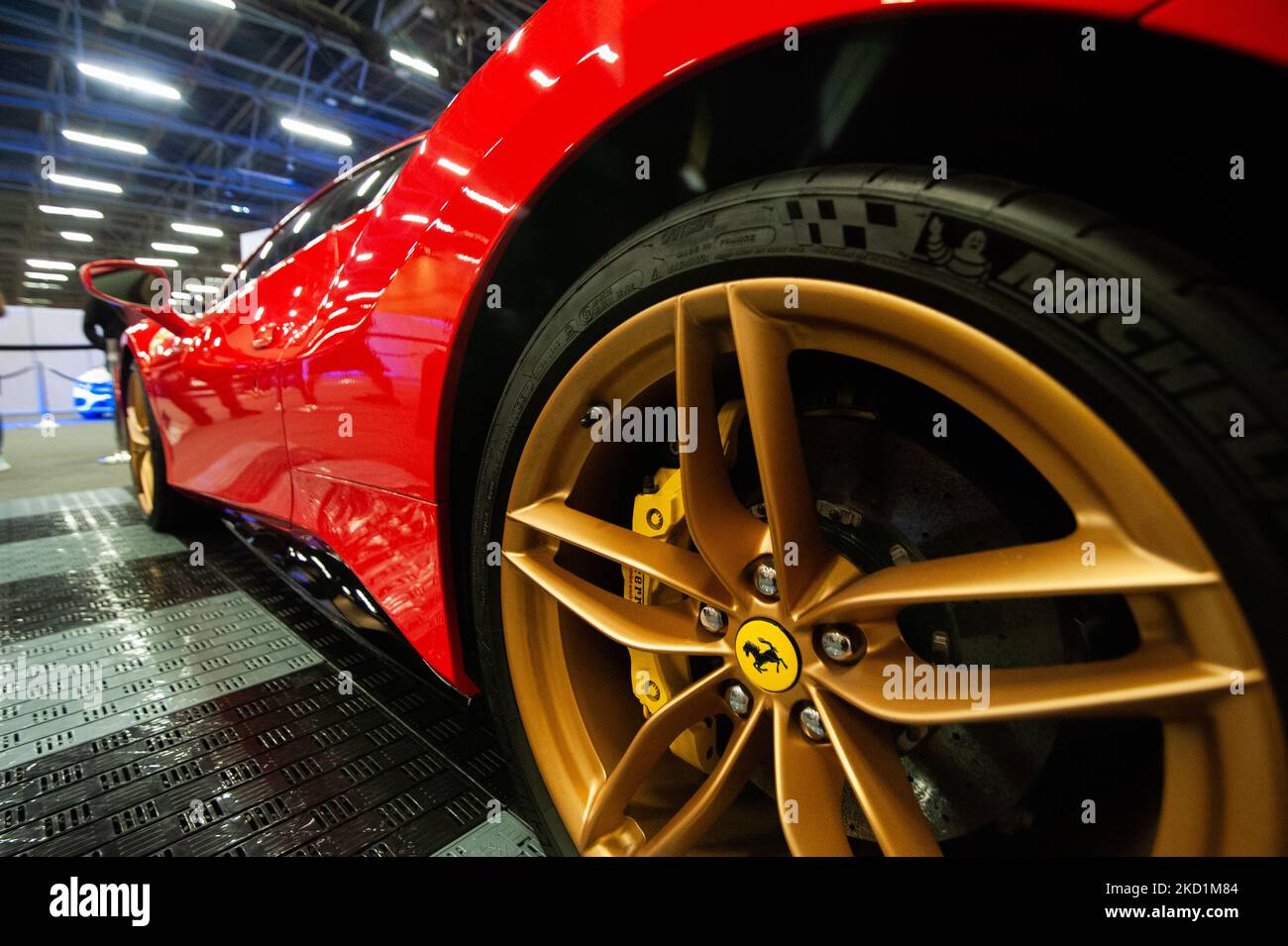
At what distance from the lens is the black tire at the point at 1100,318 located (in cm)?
46

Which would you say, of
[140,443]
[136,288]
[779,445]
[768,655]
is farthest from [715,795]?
[140,443]

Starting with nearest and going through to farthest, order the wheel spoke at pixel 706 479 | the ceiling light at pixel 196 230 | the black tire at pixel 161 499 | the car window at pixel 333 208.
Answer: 1. the wheel spoke at pixel 706 479
2. the car window at pixel 333 208
3. the black tire at pixel 161 499
4. the ceiling light at pixel 196 230

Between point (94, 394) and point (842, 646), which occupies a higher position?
point (94, 394)

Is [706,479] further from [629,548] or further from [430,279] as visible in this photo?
[430,279]

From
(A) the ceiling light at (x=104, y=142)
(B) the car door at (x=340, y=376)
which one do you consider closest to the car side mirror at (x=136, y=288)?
(B) the car door at (x=340, y=376)

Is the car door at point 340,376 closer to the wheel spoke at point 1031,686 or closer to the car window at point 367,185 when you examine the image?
the car window at point 367,185

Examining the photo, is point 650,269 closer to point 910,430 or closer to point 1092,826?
point 910,430

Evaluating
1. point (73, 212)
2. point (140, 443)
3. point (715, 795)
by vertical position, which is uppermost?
point (73, 212)

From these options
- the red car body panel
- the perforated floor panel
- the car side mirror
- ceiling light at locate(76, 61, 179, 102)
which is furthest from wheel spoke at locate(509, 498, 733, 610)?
ceiling light at locate(76, 61, 179, 102)

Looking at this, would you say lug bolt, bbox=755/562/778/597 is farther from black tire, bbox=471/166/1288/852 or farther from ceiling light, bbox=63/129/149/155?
ceiling light, bbox=63/129/149/155

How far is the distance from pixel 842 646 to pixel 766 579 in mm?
120

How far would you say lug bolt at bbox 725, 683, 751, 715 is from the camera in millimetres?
789

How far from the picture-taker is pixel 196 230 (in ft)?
60.6

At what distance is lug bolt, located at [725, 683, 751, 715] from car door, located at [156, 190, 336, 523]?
131 cm
